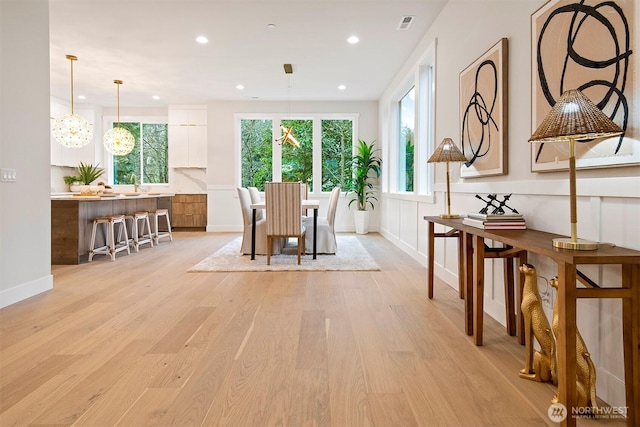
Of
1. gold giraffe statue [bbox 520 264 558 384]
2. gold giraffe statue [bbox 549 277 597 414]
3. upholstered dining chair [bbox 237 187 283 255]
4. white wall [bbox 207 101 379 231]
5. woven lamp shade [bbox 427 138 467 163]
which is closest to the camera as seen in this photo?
gold giraffe statue [bbox 549 277 597 414]

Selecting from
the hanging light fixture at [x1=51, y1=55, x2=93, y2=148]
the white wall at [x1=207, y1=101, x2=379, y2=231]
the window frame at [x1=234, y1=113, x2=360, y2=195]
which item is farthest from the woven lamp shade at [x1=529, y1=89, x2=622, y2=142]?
the window frame at [x1=234, y1=113, x2=360, y2=195]

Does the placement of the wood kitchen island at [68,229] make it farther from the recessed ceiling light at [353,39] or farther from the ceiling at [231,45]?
the recessed ceiling light at [353,39]

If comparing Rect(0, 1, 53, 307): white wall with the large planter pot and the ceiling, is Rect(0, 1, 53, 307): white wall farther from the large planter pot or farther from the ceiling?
the large planter pot

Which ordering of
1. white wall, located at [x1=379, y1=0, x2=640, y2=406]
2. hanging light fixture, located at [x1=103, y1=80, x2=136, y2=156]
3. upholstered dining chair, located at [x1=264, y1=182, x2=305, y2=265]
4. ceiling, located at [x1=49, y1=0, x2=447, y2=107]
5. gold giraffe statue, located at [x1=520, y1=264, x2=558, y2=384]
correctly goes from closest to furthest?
white wall, located at [x1=379, y1=0, x2=640, y2=406] → gold giraffe statue, located at [x1=520, y1=264, x2=558, y2=384] → ceiling, located at [x1=49, y1=0, x2=447, y2=107] → upholstered dining chair, located at [x1=264, y1=182, x2=305, y2=265] → hanging light fixture, located at [x1=103, y1=80, x2=136, y2=156]

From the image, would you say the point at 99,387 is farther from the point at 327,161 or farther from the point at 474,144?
the point at 327,161

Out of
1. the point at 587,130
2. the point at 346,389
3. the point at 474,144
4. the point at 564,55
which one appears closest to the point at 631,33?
the point at 564,55

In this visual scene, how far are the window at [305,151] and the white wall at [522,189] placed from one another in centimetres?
374

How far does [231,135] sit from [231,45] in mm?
3494

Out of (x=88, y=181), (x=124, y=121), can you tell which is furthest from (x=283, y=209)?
(x=124, y=121)

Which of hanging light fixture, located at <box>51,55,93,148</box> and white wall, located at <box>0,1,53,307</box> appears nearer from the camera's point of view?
white wall, located at <box>0,1,53,307</box>

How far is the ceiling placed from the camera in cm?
410

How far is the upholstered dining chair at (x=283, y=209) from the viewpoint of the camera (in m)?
4.68

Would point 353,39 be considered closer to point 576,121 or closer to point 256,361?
point 576,121

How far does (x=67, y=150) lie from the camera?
27.3 feet
